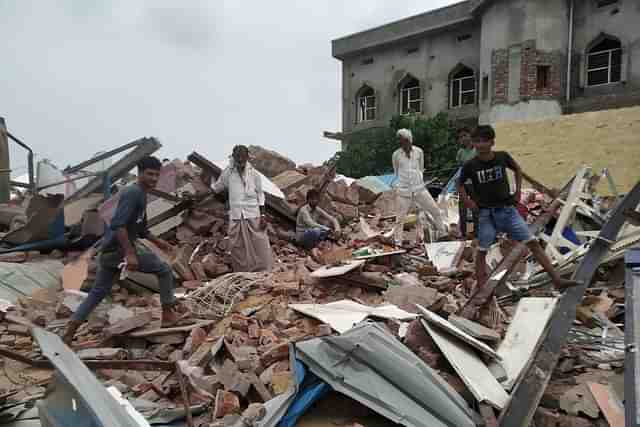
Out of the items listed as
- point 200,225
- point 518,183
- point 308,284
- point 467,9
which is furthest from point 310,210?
point 467,9

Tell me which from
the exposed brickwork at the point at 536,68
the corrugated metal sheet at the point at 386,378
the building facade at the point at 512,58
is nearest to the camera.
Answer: the corrugated metal sheet at the point at 386,378

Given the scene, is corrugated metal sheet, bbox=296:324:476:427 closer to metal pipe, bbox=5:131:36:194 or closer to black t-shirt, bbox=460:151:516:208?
black t-shirt, bbox=460:151:516:208

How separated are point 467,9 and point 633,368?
19.3 meters

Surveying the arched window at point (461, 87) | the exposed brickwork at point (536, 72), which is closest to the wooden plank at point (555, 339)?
the exposed brickwork at point (536, 72)

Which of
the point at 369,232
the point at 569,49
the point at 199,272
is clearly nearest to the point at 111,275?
the point at 199,272

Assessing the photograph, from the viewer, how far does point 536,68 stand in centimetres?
1655

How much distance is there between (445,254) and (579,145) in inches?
324

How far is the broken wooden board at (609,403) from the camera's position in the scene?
256 cm

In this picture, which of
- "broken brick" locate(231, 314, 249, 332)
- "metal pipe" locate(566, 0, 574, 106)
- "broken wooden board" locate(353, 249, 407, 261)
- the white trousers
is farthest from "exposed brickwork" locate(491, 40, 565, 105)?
"broken brick" locate(231, 314, 249, 332)

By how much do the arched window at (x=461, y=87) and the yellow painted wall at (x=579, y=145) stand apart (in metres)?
6.50

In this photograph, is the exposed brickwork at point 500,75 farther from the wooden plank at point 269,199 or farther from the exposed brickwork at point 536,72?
the wooden plank at point 269,199

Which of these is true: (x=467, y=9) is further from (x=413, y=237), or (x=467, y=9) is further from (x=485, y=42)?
(x=413, y=237)

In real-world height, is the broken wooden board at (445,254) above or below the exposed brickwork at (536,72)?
below

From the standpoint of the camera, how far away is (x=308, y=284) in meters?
5.05
